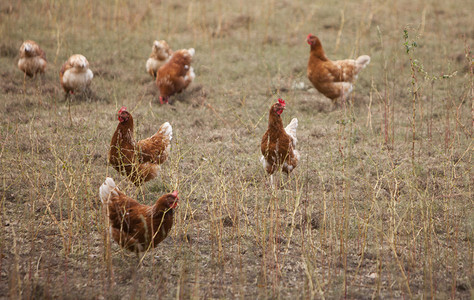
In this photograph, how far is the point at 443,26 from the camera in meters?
10.9

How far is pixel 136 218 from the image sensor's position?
12.0 ft

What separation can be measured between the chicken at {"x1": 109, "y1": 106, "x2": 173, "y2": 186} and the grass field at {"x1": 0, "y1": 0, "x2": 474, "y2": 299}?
0.16 meters

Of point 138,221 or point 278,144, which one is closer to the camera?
point 138,221

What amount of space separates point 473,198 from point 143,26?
27.7ft

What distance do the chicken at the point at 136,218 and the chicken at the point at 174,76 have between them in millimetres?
4025

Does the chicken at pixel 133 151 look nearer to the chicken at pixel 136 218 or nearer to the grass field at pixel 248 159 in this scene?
the grass field at pixel 248 159

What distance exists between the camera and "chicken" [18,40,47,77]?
25.6 feet

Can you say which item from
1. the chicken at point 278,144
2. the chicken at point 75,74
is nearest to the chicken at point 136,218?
the chicken at point 278,144

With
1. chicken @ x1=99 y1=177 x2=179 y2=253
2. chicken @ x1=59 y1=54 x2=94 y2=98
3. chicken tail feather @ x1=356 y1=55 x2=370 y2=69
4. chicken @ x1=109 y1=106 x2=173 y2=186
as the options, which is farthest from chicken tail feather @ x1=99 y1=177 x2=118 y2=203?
chicken tail feather @ x1=356 y1=55 x2=370 y2=69

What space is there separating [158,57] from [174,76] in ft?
3.05

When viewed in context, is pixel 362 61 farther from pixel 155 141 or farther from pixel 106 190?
pixel 106 190

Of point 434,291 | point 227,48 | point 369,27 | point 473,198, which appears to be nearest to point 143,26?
point 227,48

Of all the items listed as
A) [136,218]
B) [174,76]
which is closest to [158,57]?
[174,76]

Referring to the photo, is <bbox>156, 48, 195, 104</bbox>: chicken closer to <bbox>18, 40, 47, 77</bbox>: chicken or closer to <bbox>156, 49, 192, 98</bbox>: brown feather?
<bbox>156, 49, 192, 98</bbox>: brown feather
